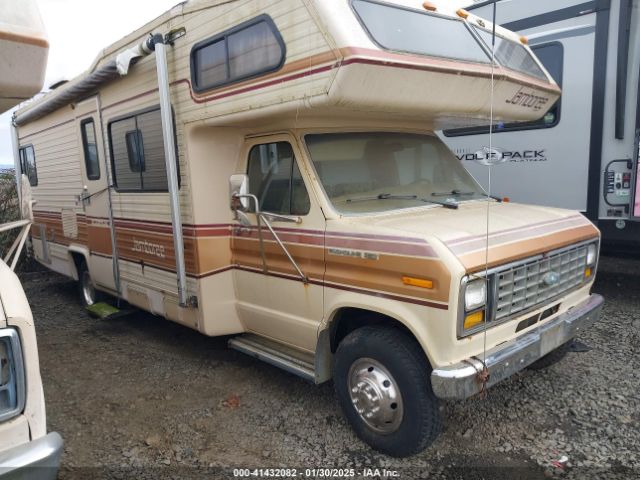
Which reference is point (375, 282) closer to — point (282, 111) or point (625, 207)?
point (282, 111)

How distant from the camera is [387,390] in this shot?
3.18 metres

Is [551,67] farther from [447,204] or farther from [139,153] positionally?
[139,153]

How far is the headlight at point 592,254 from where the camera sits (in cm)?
389

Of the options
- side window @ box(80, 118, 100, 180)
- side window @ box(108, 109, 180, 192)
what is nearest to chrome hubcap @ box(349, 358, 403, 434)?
side window @ box(108, 109, 180, 192)

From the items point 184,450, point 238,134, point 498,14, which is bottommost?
point 184,450

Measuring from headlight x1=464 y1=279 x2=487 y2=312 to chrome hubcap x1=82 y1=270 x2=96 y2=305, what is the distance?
5.26 m

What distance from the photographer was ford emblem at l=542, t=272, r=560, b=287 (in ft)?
11.0

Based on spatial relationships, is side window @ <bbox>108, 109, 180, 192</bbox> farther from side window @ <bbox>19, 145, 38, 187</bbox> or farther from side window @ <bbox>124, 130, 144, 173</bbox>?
side window @ <bbox>19, 145, 38, 187</bbox>

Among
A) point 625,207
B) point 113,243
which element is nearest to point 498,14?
point 625,207

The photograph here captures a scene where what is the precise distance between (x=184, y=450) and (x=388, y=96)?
2.65m

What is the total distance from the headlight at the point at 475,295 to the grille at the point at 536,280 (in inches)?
4.1

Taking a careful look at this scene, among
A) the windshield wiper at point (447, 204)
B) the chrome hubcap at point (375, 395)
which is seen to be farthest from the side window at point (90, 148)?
the chrome hubcap at point (375, 395)

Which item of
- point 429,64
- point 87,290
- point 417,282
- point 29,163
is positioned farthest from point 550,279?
point 29,163

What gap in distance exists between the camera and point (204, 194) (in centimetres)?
421
